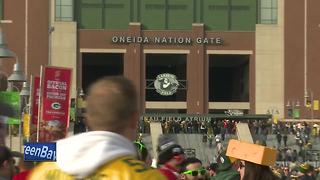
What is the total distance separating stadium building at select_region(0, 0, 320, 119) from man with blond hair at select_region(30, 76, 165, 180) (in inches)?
2639

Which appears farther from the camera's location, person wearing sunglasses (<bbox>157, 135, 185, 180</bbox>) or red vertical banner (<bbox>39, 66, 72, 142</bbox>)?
red vertical banner (<bbox>39, 66, 72, 142</bbox>)

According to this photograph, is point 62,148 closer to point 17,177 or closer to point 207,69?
point 17,177

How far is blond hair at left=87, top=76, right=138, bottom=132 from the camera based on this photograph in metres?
3.27

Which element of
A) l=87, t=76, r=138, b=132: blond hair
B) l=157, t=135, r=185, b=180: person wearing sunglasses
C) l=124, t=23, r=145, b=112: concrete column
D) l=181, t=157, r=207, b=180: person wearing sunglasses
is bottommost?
l=181, t=157, r=207, b=180: person wearing sunglasses

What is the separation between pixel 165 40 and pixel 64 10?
8.83 m

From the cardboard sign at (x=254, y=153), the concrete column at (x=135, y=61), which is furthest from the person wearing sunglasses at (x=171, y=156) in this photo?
the concrete column at (x=135, y=61)

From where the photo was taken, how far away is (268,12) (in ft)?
237

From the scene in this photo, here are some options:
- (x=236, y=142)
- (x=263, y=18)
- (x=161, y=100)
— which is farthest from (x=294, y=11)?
(x=236, y=142)

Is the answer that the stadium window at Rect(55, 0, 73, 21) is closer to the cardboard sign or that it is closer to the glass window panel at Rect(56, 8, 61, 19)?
the glass window panel at Rect(56, 8, 61, 19)

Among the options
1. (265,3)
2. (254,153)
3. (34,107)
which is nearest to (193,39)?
(265,3)

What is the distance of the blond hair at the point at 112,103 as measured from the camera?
3.27m

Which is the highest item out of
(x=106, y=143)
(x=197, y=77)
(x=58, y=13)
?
(x=58, y=13)

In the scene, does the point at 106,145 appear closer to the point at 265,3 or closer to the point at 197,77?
the point at 197,77

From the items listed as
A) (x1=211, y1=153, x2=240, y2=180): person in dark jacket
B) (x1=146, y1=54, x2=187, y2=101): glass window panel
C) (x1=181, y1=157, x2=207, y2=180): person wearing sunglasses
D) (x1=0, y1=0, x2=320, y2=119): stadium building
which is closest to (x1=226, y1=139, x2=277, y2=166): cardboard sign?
(x1=211, y1=153, x2=240, y2=180): person in dark jacket
